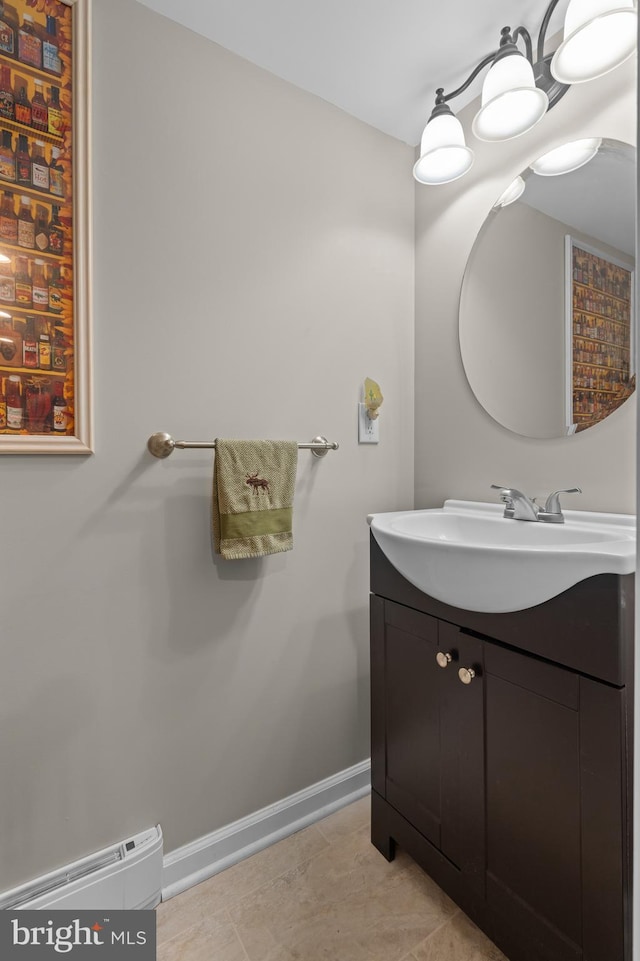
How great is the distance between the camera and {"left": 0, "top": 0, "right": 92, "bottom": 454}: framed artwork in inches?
40.7

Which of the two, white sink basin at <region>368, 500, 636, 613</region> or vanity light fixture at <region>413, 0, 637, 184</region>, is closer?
white sink basin at <region>368, 500, 636, 613</region>

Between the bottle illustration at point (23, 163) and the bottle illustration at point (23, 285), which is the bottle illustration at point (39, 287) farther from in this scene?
the bottle illustration at point (23, 163)

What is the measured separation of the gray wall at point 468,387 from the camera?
116 centimetres

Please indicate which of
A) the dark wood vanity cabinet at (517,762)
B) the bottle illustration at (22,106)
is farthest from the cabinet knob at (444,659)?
the bottle illustration at (22,106)

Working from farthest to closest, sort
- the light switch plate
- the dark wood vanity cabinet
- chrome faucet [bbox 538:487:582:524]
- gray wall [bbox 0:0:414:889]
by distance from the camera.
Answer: the light switch plate < chrome faucet [bbox 538:487:582:524] < gray wall [bbox 0:0:414:889] < the dark wood vanity cabinet

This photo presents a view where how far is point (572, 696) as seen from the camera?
2.80 feet

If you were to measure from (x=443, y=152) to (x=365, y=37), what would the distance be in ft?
1.14

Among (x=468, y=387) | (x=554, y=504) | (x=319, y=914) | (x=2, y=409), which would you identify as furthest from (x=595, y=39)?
(x=319, y=914)

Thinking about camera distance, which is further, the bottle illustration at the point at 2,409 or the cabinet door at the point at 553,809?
the bottle illustration at the point at 2,409

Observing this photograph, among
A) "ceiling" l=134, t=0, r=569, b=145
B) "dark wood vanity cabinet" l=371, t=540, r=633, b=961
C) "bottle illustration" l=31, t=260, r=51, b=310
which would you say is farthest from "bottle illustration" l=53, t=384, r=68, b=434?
"ceiling" l=134, t=0, r=569, b=145

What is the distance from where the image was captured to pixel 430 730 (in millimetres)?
1136

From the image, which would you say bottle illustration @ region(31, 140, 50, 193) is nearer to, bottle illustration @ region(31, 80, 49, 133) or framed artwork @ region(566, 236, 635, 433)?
bottle illustration @ region(31, 80, 49, 133)

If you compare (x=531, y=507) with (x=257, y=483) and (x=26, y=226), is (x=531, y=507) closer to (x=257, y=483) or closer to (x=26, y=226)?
(x=257, y=483)

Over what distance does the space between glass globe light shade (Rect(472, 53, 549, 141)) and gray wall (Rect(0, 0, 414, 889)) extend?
447mm
